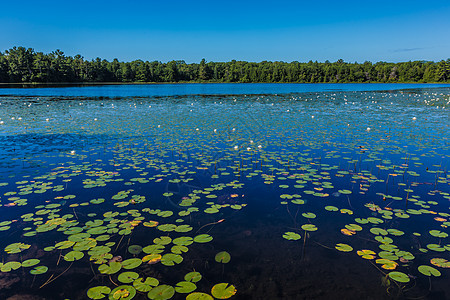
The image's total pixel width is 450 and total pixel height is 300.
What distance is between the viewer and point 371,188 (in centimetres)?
727

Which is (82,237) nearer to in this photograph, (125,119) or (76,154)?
(76,154)

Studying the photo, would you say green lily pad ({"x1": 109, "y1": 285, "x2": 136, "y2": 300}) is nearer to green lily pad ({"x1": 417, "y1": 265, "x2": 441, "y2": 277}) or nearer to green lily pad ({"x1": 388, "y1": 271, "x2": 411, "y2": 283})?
green lily pad ({"x1": 388, "y1": 271, "x2": 411, "y2": 283})

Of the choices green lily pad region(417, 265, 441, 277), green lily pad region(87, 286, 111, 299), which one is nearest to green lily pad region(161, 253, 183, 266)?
green lily pad region(87, 286, 111, 299)

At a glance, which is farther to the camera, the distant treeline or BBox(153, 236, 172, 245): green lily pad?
the distant treeline

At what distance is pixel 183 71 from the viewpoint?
158 metres

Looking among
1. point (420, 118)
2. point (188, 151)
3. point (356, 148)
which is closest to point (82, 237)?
point (188, 151)

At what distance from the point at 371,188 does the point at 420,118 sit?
16492 millimetres

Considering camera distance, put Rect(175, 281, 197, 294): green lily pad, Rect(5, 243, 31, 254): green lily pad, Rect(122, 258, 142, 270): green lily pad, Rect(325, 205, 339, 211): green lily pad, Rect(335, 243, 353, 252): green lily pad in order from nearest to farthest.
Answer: Rect(175, 281, 197, 294): green lily pad < Rect(122, 258, 142, 270): green lily pad < Rect(5, 243, 31, 254): green lily pad < Rect(335, 243, 353, 252): green lily pad < Rect(325, 205, 339, 211): green lily pad

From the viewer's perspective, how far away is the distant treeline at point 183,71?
10000cm

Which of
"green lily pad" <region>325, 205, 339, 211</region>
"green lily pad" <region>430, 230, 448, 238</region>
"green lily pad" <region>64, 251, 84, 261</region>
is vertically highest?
"green lily pad" <region>430, 230, 448, 238</region>

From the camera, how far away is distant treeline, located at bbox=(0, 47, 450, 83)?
3937 inches

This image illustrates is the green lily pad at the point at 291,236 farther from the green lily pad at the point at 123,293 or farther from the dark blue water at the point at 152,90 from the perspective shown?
the dark blue water at the point at 152,90

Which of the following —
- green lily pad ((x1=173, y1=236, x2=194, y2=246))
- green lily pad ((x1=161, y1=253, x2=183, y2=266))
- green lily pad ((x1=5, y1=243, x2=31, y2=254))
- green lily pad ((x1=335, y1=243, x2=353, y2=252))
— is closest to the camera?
green lily pad ((x1=161, y1=253, x2=183, y2=266))

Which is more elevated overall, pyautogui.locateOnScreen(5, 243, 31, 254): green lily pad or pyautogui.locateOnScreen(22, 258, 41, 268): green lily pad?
pyautogui.locateOnScreen(5, 243, 31, 254): green lily pad
